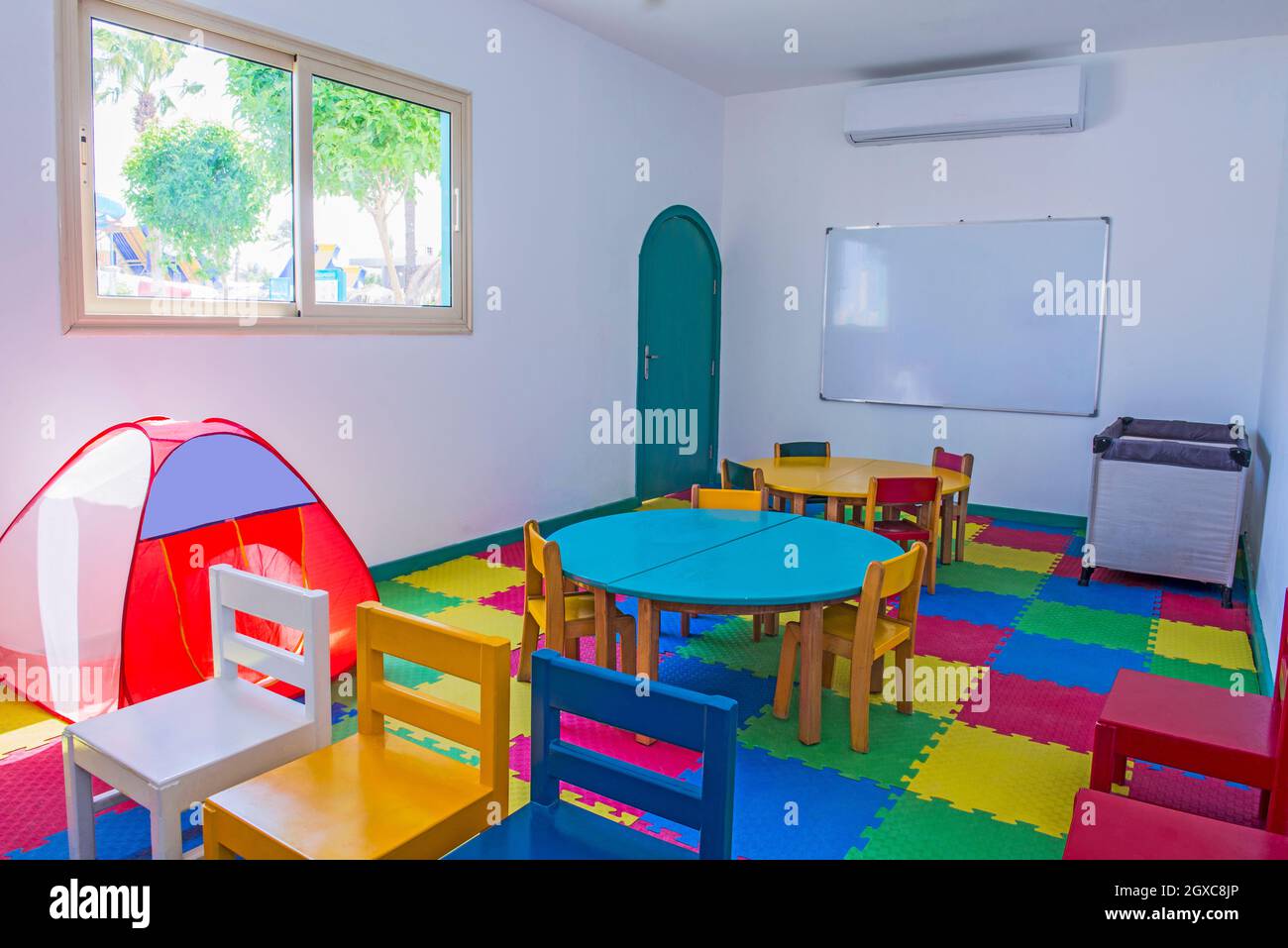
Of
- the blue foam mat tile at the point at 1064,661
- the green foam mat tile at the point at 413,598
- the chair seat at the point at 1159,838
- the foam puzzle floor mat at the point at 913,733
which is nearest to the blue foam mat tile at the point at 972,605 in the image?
the foam puzzle floor mat at the point at 913,733

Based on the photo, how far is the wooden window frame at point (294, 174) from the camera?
356 centimetres

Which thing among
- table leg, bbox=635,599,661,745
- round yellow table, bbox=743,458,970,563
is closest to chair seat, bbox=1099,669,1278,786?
table leg, bbox=635,599,661,745

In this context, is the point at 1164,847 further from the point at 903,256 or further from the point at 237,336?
the point at 903,256

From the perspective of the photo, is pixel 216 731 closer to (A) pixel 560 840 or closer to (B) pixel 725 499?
(A) pixel 560 840

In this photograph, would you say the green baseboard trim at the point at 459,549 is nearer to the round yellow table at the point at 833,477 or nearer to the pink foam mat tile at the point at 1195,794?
the round yellow table at the point at 833,477

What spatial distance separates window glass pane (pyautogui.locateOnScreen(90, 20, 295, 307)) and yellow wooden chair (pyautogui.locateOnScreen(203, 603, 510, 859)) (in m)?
2.58

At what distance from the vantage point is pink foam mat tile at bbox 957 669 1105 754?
333cm

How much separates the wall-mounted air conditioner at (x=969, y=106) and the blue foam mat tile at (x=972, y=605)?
3300mm

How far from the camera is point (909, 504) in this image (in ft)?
16.1

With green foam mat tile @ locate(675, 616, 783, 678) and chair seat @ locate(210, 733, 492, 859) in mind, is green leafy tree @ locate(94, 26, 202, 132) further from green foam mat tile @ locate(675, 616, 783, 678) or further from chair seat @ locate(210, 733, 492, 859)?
green foam mat tile @ locate(675, 616, 783, 678)

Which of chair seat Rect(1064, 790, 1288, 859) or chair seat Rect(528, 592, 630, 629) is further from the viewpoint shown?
chair seat Rect(528, 592, 630, 629)

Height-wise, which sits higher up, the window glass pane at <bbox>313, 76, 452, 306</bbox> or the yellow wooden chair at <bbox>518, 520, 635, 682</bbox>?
the window glass pane at <bbox>313, 76, 452, 306</bbox>

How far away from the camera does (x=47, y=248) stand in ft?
11.5
